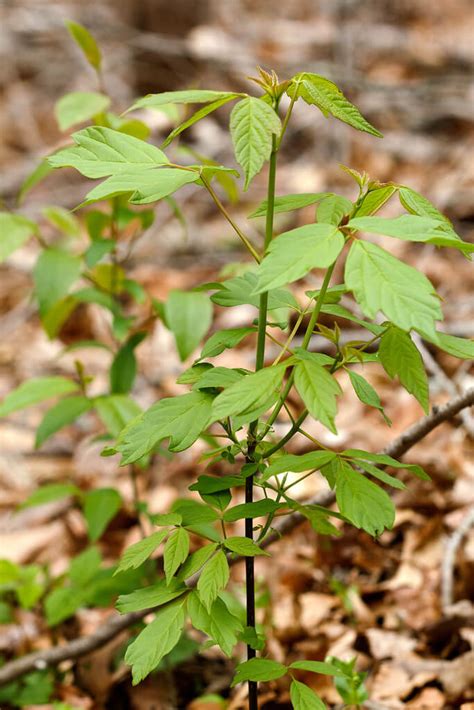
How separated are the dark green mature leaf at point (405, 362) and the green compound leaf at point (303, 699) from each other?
457 mm

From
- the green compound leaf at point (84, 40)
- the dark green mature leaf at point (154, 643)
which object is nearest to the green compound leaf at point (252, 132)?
the dark green mature leaf at point (154, 643)

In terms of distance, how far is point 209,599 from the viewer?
0.95 m

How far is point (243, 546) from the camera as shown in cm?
100

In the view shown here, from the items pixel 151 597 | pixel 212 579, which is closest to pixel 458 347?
pixel 212 579

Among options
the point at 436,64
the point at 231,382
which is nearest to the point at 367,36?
the point at 436,64

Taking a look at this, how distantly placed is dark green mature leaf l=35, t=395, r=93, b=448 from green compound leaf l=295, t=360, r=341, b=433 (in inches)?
37.1

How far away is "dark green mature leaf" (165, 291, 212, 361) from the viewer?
1.70 metres

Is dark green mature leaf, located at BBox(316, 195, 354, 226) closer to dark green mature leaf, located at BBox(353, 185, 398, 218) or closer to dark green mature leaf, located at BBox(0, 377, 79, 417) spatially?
dark green mature leaf, located at BBox(353, 185, 398, 218)

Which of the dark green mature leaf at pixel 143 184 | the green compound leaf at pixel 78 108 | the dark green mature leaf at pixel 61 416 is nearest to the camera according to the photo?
the dark green mature leaf at pixel 143 184

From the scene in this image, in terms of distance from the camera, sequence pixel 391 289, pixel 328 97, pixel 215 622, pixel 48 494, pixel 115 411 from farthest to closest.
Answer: pixel 48 494
pixel 115 411
pixel 215 622
pixel 328 97
pixel 391 289

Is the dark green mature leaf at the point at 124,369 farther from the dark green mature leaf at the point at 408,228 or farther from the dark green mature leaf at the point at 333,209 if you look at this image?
the dark green mature leaf at the point at 408,228

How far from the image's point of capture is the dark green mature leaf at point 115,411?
1636mm

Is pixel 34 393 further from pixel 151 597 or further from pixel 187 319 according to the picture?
pixel 151 597

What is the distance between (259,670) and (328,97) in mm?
807
